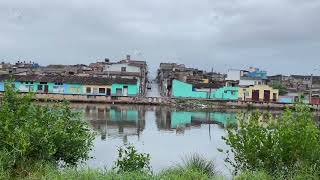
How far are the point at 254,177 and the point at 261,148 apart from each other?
1387 millimetres

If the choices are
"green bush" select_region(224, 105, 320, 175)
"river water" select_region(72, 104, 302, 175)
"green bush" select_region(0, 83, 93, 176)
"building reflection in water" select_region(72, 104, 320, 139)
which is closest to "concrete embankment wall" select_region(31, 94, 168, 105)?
"building reflection in water" select_region(72, 104, 320, 139)

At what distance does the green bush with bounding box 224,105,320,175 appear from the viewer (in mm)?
10758

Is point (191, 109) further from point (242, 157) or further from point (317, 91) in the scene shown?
point (242, 157)

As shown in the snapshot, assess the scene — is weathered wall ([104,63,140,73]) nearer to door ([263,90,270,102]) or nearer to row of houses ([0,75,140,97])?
row of houses ([0,75,140,97])

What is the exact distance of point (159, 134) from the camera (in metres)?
29.7

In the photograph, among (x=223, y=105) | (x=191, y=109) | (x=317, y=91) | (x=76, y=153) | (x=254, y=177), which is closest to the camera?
(x=254, y=177)

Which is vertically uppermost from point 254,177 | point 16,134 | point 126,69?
point 126,69

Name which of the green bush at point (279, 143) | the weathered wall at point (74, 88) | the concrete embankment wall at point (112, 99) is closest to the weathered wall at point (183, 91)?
the concrete embankment wall at point (112, 99)

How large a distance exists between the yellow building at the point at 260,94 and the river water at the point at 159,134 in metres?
9.45

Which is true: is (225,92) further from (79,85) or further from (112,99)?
A: (79,85)

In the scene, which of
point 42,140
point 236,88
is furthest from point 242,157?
point 236,88

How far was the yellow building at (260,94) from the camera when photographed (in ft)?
192

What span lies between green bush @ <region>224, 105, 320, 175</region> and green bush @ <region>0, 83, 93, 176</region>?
11.9ft

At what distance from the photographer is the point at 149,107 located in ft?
173
